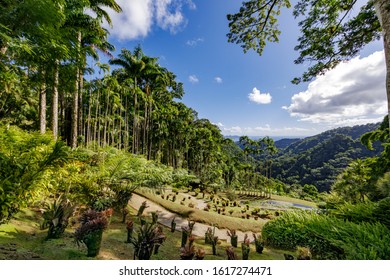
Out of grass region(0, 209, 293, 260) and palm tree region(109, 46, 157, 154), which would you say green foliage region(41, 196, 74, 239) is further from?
palm tree region(109, 46, 157, 154)

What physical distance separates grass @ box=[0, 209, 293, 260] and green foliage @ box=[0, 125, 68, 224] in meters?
0.42

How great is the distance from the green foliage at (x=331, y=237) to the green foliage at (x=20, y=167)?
5558mm

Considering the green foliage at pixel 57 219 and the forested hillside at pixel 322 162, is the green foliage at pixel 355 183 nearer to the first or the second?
the green foliage at pixel 57 219

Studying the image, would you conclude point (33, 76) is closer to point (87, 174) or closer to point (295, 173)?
point (87, 174)

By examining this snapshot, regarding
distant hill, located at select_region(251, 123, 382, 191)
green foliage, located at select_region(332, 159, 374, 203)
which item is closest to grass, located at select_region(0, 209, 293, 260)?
green foliage, located at select_region(332, 159, 374, 203)

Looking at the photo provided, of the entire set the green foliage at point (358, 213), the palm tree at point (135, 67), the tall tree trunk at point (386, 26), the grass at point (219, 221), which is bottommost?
the grass at point (219, 221)

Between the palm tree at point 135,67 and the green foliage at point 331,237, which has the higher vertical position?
the palm tree at point 135,67

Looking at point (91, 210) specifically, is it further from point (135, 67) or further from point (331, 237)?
point (135, 67)

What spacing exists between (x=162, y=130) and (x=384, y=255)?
26438mm

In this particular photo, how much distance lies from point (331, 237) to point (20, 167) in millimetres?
6288

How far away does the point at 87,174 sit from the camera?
662 centimetres

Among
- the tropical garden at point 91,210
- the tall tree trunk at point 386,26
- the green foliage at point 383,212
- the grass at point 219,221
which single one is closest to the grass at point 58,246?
the tropical garden at point 91,210

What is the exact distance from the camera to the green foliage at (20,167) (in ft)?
12.6
